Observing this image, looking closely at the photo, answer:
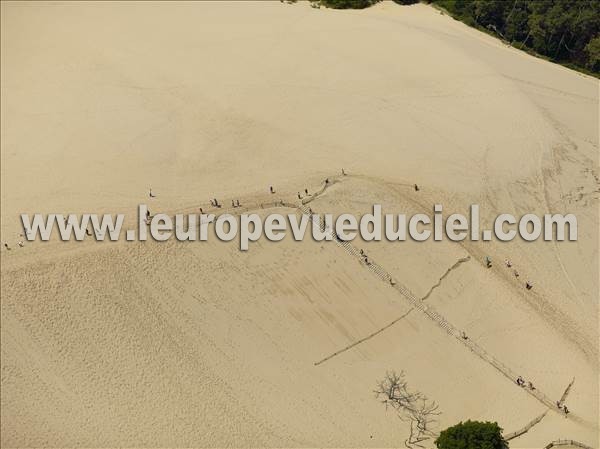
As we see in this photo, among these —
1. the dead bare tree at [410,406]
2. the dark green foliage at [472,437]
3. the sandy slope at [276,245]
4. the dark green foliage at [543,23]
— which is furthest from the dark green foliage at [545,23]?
the dark green foliage at [472,437]

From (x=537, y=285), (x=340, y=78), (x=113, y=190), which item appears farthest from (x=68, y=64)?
(x=537, y=285)

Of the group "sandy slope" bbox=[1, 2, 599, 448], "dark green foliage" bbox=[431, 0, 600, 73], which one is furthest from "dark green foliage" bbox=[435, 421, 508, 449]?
"dark green foliage" bbox=[431, 0, 600, 73]

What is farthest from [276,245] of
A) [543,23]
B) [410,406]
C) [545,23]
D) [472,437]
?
[543,23]

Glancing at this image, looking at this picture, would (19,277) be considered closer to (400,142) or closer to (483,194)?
(400,142)

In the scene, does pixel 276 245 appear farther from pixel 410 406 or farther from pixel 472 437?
pixel 472 437

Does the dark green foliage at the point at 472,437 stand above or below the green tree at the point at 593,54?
below

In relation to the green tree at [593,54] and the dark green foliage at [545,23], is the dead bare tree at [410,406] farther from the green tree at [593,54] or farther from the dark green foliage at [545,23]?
the dark green foliage at [545,23]

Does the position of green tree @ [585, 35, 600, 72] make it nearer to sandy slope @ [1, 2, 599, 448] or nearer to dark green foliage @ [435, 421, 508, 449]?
sandy slope @ [1, 2, 599, 448]
